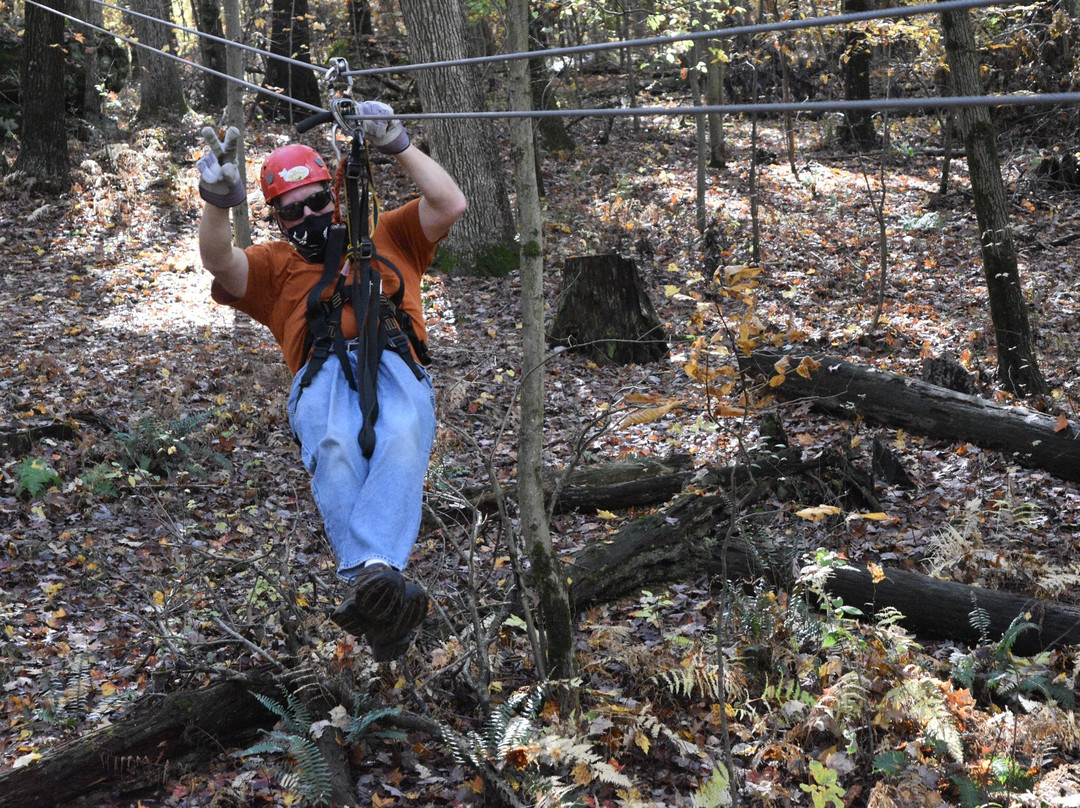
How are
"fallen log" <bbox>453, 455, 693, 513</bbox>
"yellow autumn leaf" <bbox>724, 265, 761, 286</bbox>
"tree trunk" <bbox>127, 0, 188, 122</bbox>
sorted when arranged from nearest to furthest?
"yellow autumn leaf" <bbox>724, 265, 761, 286</bbox> → "fallen log" <bbox>453, 455, 693, 513</bbox> → "tree trunk" <bbox>127, 0, 188, 122</bbox>

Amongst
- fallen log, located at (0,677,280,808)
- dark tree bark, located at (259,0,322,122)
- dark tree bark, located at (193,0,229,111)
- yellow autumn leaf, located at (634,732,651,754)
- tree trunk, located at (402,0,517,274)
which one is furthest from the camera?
dark tree bark, located at (259,0,322,122)

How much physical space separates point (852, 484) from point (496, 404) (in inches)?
134

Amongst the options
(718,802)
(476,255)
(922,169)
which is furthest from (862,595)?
(922,169)

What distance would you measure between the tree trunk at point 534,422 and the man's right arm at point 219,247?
4.53 ft

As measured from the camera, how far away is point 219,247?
3688 millimetres

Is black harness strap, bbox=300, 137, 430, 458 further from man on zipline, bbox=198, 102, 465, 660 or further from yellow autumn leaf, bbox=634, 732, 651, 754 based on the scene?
yellow autumn leaf, bbox=634, 732, 651, 754

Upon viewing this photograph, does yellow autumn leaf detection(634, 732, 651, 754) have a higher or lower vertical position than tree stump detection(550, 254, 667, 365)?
lower

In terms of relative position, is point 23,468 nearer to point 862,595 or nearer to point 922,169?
point 862,595

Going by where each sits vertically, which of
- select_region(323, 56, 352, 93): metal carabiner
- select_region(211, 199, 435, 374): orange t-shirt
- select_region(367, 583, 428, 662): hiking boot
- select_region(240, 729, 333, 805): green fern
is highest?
select_region(323, 56, 352, 93): metal carabiner

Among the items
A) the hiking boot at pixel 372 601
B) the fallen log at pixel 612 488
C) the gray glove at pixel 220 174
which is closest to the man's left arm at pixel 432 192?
the gray glove at pixel 220 174

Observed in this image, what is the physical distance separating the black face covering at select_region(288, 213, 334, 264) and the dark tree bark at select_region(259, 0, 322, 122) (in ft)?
51.1

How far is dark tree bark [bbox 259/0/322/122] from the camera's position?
1870cm

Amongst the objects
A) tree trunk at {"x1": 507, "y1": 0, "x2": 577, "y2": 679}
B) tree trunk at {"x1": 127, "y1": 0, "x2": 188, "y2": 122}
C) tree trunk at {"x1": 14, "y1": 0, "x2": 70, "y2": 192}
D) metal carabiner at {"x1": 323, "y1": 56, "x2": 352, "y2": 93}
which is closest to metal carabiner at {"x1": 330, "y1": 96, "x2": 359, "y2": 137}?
metal carabiner at {"x1": 323, "y1": 56, "x2": 352, "y2": 93}

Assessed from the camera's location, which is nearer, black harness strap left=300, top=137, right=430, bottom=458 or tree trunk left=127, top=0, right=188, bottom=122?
black harness strap left=300, top=137, right=430, bottom=458
